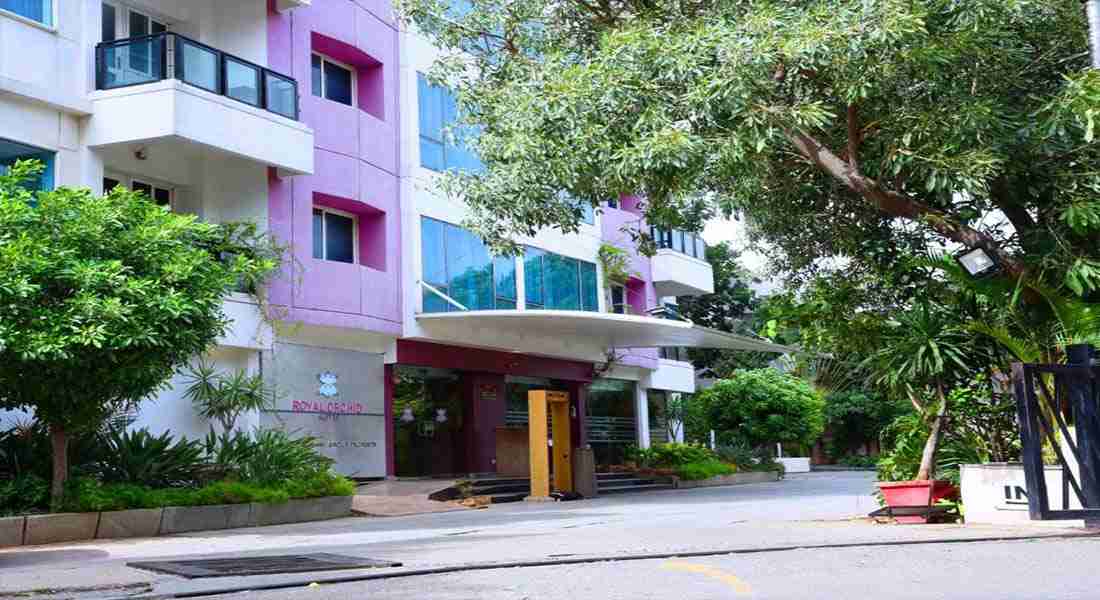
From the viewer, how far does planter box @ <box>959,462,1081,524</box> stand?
12898 mm

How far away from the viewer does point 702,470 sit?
3344cm

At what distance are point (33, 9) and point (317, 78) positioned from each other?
6.86m

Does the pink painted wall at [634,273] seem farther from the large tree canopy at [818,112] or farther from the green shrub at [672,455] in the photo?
the large tree canopy at [818,112]

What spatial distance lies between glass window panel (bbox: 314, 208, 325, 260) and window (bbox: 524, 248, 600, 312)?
5834 millimetres

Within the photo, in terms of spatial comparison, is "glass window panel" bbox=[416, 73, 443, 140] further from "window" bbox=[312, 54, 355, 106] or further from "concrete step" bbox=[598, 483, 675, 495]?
"concrete step" bbox=[598, 483, 675, 495]

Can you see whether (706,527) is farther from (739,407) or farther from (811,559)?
(739,407)

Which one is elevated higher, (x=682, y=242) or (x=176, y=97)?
(x=682, y=242)

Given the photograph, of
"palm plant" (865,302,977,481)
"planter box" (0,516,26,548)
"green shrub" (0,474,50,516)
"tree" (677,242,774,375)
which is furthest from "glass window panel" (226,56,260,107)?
"tree" (677,242,774,375)

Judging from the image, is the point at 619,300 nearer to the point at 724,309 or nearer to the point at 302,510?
the point at 724,309

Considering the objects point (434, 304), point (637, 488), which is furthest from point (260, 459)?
point (637, 488)

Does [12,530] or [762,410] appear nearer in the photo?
[12,530]

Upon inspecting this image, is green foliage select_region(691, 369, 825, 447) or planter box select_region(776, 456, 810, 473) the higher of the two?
green foliage select_region(691, 369, 825, 447)

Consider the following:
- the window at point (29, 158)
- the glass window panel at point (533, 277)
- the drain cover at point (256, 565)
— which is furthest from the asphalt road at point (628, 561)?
the glass window panel at point (533, 277)

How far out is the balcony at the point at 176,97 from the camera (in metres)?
19.0
